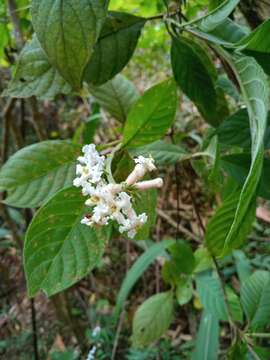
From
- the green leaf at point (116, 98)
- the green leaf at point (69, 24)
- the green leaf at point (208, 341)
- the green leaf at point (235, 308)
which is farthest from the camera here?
the green leaf at point (208, 341)

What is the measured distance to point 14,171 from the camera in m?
0.59

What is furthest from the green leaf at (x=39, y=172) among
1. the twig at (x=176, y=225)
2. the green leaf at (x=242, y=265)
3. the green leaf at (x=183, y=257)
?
the twig at (x=176, y=225)

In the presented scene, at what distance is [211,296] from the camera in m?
1.13

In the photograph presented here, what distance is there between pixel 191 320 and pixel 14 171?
1.51m

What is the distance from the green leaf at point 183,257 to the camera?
106 cm

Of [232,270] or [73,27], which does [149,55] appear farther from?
[73,27]

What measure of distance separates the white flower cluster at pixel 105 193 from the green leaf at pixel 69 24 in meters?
0.10

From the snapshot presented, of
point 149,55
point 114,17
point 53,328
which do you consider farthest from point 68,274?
point 149,55

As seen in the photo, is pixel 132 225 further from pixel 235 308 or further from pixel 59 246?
pixel 235 308

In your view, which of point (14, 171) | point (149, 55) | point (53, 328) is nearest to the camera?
point (14, 171)

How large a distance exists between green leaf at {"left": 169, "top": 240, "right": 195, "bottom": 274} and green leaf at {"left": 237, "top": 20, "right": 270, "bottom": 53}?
656mm

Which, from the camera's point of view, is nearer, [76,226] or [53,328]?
[76,226]

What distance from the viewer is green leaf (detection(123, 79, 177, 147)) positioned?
0.56m

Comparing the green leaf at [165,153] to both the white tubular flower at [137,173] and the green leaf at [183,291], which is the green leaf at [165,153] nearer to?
the white tubular flower at [137,173]
